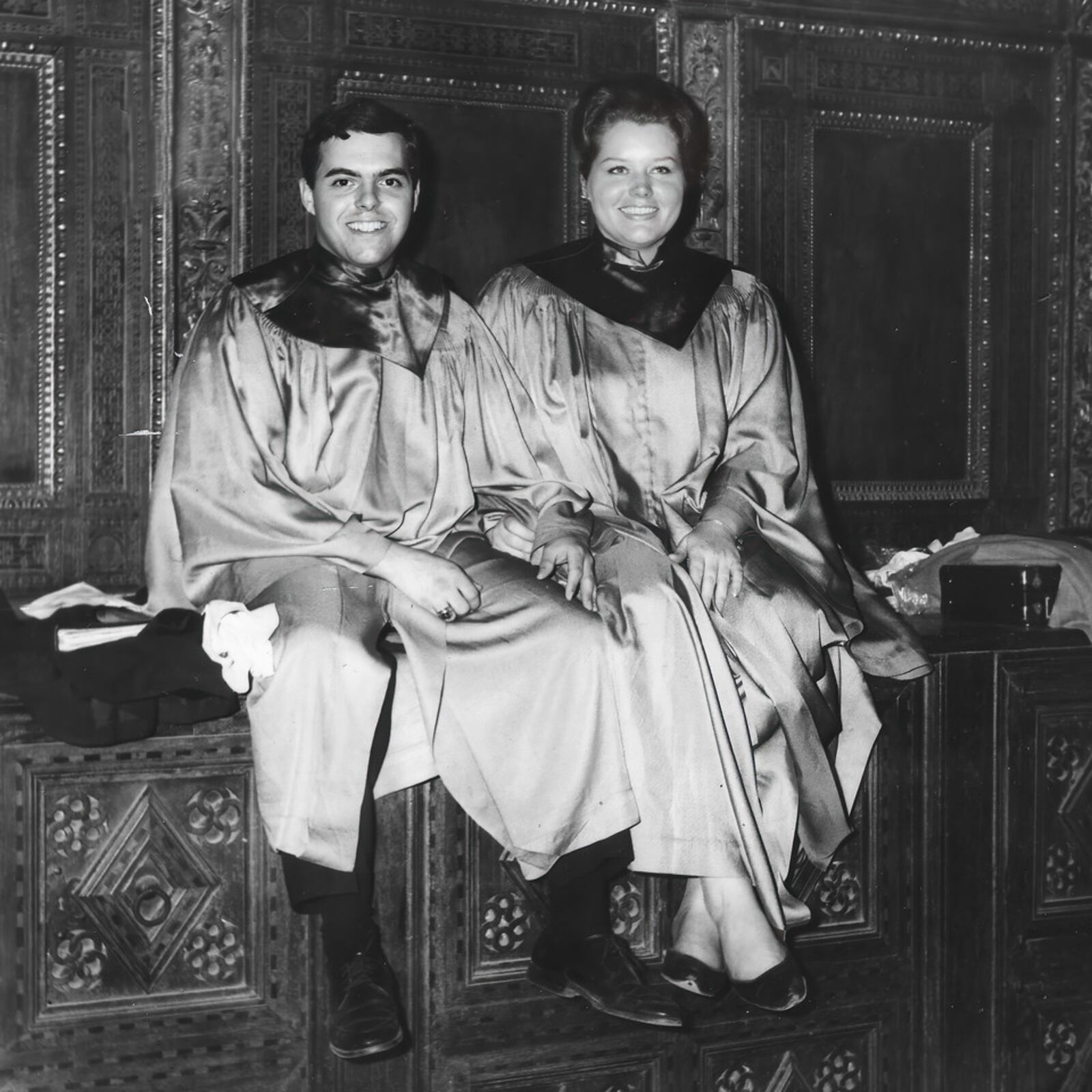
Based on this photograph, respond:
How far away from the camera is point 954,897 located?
3197 mm

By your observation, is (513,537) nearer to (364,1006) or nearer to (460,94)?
(364,1006)

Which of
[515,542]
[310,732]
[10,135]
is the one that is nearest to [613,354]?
[515,542]

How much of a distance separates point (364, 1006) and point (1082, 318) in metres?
3.14

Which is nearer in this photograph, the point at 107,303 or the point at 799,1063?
the point at 799,1063

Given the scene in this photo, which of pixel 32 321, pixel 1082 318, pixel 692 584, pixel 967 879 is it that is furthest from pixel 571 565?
pixel 1082 318

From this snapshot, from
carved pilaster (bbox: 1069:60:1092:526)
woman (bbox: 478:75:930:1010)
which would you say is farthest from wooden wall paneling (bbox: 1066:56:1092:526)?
woman (bbox: 478:75:930:1010)

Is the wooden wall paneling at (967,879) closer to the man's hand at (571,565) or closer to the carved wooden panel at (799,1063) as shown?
the carved wooden panel at (799,1063)

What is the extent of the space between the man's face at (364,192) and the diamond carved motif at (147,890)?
122 cm

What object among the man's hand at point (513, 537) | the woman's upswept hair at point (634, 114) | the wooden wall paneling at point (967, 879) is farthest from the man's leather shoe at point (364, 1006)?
the woman's upswept hair at point (634, 114)

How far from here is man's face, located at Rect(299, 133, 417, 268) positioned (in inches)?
116

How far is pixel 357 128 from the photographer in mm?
2928

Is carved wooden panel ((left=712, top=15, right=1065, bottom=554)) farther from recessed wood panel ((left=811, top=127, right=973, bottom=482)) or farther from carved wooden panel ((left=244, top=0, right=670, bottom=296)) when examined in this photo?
carved wooden panel ((left=244, top=0, right=670, bottom=296))

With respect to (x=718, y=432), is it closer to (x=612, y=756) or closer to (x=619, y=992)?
(x=612, y=756)

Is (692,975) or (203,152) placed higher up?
(203,152)
